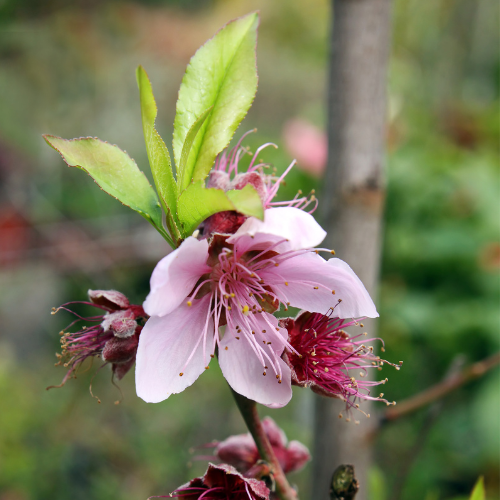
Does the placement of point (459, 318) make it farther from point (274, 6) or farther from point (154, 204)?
point (274, 6)

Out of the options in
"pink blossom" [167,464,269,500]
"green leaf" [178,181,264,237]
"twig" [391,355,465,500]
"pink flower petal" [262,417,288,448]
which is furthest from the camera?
"twig" [391,355,465,500]

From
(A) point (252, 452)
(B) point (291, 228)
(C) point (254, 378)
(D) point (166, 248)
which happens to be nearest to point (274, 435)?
(A) point (252, 452)

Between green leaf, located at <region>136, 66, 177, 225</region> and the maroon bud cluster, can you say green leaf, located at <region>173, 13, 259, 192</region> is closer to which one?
green leaf, located at <region>136, 66, 177, 225</region>

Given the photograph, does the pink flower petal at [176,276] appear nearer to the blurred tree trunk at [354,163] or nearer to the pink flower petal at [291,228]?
the pink flower petal at [291,228]

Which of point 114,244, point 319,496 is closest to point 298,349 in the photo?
point 319,496

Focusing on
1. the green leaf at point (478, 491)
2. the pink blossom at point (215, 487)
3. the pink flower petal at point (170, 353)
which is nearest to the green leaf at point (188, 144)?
the pink flower petal at point (170, 353)

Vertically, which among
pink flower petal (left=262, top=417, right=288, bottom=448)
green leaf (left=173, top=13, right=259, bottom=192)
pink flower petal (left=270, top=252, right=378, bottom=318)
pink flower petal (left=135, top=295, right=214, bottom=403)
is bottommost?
pink flower petal (left=262, top=417, right=288, bottom=448)

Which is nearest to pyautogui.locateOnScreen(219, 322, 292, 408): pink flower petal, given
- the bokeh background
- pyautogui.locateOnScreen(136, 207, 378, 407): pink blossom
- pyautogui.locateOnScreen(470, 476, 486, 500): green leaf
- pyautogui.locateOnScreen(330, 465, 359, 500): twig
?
pyautogui.locateOnScreen(136, 207, 378, 407): pink blossom
